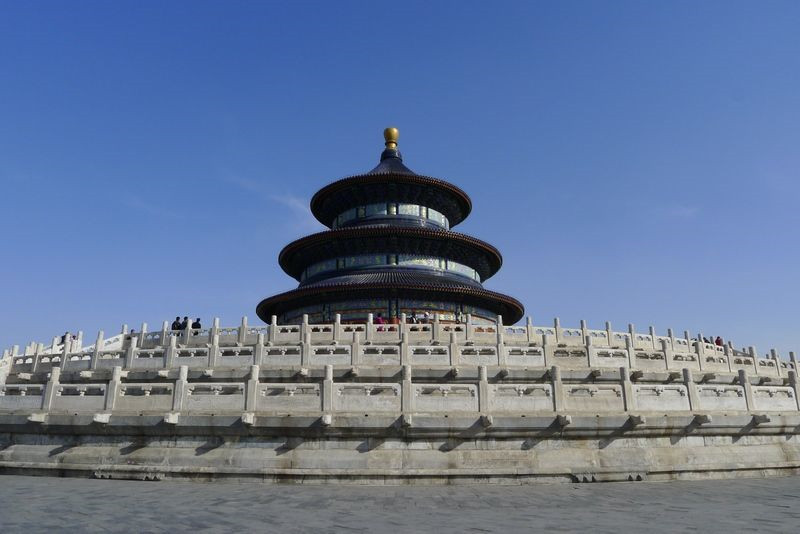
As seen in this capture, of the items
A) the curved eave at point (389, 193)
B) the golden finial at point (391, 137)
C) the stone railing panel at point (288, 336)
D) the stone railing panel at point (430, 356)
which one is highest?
the golden finial at point (391, 137)

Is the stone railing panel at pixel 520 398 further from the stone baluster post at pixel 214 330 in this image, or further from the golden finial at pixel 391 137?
the golden finial at pixel 391 137

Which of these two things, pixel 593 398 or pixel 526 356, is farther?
pixel 526 356

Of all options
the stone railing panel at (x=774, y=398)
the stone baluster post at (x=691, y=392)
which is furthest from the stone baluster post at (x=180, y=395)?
the stone railing panel at (x=774, y=398)

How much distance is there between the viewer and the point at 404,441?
41.2ft

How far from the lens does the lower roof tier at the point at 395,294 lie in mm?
32844

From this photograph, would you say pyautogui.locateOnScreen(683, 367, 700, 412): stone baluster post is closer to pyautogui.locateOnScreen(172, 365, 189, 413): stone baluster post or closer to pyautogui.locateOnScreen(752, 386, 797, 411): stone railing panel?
pyautogui.locateOnScreen(752, 386, 797, 411): stone railing panel

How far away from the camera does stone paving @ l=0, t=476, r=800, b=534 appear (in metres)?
8.02

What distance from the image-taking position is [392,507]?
9578 mm

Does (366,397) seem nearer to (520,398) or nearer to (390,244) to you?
(520,398)

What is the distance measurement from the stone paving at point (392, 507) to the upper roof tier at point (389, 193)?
30524mm

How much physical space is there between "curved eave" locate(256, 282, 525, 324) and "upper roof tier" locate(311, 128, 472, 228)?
398 inches

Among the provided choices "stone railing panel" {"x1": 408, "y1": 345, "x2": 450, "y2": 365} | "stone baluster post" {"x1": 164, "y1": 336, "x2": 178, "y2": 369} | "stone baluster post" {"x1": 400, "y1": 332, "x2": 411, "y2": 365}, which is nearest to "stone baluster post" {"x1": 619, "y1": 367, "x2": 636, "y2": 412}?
"stone railing panel" {"x1": 408, "y1": 345, "x2": 450, "y2": 365}

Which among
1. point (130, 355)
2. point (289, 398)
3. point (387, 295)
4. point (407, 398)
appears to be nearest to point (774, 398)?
point (407, 398)

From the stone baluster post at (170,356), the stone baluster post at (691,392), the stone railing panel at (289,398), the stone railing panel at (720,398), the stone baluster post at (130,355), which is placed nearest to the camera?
the stone railing panel at (289,398)
